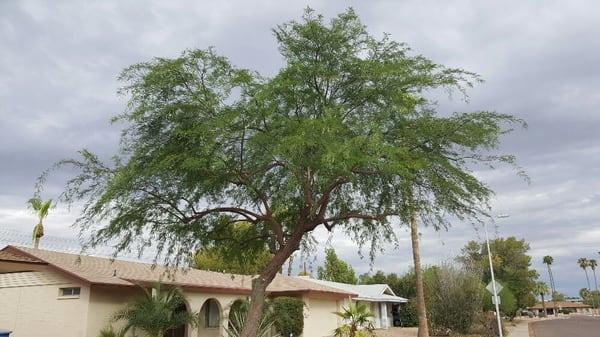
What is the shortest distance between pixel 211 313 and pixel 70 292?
9288mm

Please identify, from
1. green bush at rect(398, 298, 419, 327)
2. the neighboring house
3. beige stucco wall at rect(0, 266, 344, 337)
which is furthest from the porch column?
beige stucco wall at rect(0, 266, 344, 337)

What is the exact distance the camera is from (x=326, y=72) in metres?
13.4

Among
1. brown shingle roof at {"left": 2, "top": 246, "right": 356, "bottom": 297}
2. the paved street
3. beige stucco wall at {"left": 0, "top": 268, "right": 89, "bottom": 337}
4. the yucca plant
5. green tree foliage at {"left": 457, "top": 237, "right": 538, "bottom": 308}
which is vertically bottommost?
the paved street

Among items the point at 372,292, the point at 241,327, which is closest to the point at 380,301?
the point at 372,292

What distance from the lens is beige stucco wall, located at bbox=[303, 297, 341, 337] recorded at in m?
32.3

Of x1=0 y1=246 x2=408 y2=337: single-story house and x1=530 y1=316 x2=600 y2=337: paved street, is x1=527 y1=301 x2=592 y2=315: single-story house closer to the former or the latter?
x1=530 y1=316 x2=600 y2=337: paved street

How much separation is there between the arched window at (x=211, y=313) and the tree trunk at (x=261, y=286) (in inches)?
561

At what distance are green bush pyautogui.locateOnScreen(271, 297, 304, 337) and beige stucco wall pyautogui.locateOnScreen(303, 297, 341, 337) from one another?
1285 millimetres

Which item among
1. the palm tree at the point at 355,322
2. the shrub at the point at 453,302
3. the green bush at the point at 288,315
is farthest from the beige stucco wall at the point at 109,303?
the shrub at the point at 453,302

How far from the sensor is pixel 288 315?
2933 centimetres

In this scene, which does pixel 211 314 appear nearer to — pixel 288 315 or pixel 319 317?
pixel 288 315

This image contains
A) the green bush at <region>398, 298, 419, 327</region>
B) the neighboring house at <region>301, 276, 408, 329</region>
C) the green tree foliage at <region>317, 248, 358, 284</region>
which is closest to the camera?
the neighboring house at <region>301, 276, 408, 329</region>

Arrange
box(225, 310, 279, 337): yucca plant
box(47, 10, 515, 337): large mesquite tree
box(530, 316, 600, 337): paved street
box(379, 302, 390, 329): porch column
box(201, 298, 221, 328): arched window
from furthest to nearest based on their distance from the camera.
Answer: box(379, 302, 390, 329): porch column, box(530, 316, 600, 337): paved street, box(201, 298, 221, 328): arched window, box(225, 310, 279, 337): yucca plant, box(47, 10, 515, 337): large mesquite tree

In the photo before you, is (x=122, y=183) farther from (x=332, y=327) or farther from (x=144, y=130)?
(x=332, y=327)
